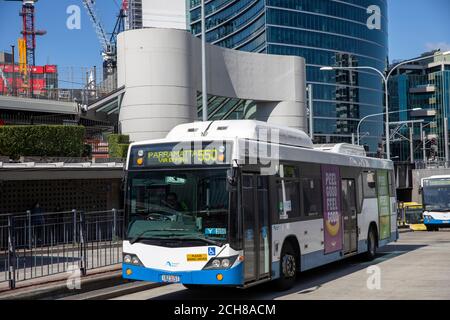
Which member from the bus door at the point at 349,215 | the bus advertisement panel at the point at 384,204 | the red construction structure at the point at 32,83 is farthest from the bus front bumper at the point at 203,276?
the red construction structure at the point at 32,83

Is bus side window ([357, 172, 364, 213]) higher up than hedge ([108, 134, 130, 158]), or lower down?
lower down

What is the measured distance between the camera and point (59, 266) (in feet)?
44.8

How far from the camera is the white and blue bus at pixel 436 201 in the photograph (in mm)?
34450

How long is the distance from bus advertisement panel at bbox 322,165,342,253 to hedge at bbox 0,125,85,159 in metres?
14.5

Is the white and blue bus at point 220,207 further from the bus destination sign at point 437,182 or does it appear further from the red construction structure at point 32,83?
the red construction structure at point 32,83

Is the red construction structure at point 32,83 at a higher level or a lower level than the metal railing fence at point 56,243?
higher

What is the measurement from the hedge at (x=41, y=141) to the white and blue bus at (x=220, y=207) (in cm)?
1450

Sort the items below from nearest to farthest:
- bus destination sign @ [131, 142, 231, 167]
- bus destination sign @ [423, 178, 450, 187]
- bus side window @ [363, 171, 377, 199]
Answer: bus destination sign @ [131, 142, 231, 167], bus side window @ [363, 171, 377, 199], bus destination sign @ [423, 178, 450, 187]

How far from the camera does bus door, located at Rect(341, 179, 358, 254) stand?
15820 millimetres

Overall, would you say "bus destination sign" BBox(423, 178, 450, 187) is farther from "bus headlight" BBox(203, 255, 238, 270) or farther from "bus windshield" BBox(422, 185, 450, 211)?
"bus headlight" BBox(203, 255, 238, 270)

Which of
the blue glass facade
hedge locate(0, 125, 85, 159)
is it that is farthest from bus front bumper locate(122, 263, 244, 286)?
the blue glass facade

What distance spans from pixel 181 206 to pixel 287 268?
305cm

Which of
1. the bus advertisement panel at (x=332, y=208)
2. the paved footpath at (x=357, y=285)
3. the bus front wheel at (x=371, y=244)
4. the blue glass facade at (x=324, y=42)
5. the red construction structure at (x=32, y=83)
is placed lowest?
the paved footpath at (x=357, y=285)

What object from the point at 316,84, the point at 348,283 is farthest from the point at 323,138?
the point at 348,283
